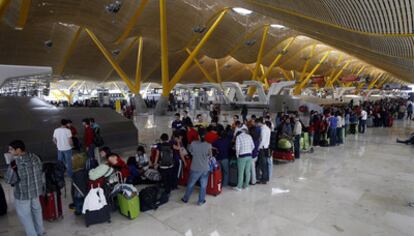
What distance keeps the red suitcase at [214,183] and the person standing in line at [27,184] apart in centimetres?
293

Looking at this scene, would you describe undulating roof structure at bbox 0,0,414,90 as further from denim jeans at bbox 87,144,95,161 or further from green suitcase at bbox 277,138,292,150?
denim jeans at bbox 87,144,95,161

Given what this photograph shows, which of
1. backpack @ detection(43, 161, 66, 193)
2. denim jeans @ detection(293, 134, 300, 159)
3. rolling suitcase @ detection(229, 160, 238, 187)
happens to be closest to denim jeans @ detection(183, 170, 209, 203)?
rolling suitcase @ detection(229, 160, 238, 187)

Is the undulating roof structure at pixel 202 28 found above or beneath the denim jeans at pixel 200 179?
above


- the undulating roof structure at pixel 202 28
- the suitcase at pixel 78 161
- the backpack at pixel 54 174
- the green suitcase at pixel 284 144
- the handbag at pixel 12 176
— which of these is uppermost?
the undulating roof structure at pixel 202 28

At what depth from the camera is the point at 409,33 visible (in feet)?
28.1

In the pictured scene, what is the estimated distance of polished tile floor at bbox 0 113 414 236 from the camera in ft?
13.1

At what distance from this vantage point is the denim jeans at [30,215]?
3.51 m

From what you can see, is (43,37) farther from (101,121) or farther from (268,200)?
(268,200)

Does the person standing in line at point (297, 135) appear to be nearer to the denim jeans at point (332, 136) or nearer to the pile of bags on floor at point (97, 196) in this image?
the denim jeans at point (332, 136)

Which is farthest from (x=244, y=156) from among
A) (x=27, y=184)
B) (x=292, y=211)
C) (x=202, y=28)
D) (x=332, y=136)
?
(x=202, y=28)

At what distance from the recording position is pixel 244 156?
18.0ft

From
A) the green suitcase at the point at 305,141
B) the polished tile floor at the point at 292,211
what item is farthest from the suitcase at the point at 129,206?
the green suitcase at the point at 305,141

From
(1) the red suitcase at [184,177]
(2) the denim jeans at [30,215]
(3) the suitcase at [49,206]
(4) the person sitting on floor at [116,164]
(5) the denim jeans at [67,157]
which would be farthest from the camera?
(5) the denim jeans at [67,157]

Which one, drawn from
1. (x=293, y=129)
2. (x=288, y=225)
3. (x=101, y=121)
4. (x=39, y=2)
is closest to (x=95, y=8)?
(x=39, y=2)
